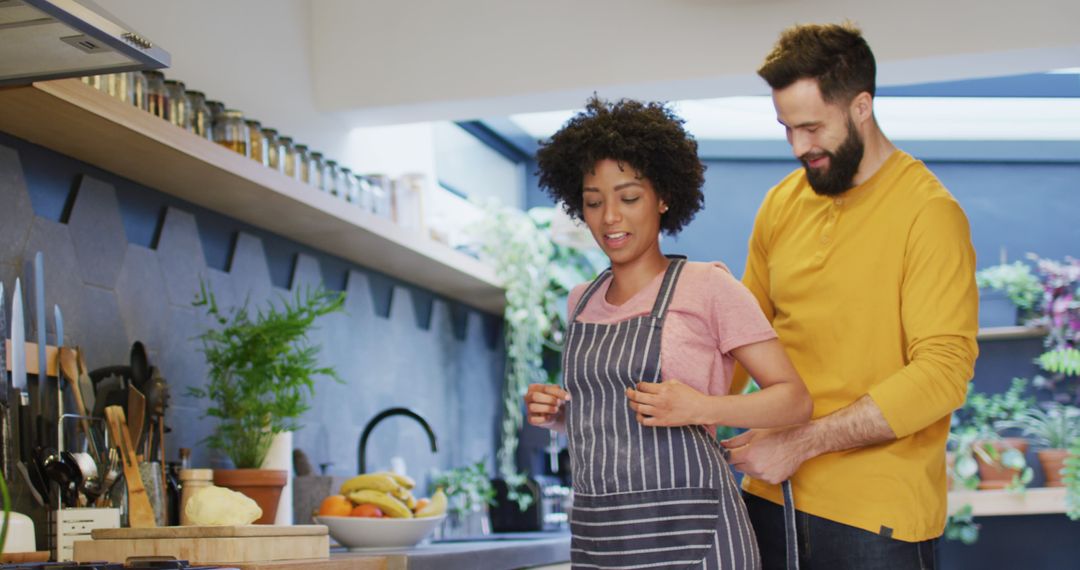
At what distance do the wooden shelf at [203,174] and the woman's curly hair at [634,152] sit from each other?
31.6 inches

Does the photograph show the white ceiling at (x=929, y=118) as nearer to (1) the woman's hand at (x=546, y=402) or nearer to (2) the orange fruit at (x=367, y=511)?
(2) the orange fruit at (x=367, y=511)

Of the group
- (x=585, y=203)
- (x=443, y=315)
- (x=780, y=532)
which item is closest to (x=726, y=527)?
(x=780, y=532)

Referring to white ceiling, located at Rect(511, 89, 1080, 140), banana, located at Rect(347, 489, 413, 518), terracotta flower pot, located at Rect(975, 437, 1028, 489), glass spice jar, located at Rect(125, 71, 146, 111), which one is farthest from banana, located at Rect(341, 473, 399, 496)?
terracotta flower pot, located at Rect(975, 437, 1028, 489)

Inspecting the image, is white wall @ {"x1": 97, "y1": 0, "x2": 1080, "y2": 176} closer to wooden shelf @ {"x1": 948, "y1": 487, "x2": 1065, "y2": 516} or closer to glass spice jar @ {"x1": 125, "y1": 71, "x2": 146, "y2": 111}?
glass spice jar @ {"x1": 125, "y1": 71, "x2": 146, "y2": 111}

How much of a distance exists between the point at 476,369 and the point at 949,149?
2.29m

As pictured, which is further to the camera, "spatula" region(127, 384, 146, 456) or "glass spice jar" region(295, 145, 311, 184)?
"glass spice jar" region(295, 145, 311, 184)

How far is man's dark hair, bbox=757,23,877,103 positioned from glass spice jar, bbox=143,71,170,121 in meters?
1.19

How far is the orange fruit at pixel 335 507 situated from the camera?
2.62m

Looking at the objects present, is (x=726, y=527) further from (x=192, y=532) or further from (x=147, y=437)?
(x=147, y=437)

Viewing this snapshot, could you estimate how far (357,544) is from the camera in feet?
8.64

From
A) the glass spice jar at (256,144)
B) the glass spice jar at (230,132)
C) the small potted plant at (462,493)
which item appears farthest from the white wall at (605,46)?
the small potted plant at (462,493)

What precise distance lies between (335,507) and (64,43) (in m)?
1.22

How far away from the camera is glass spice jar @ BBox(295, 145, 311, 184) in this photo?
9.64 ft

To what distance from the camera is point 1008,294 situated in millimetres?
4832
